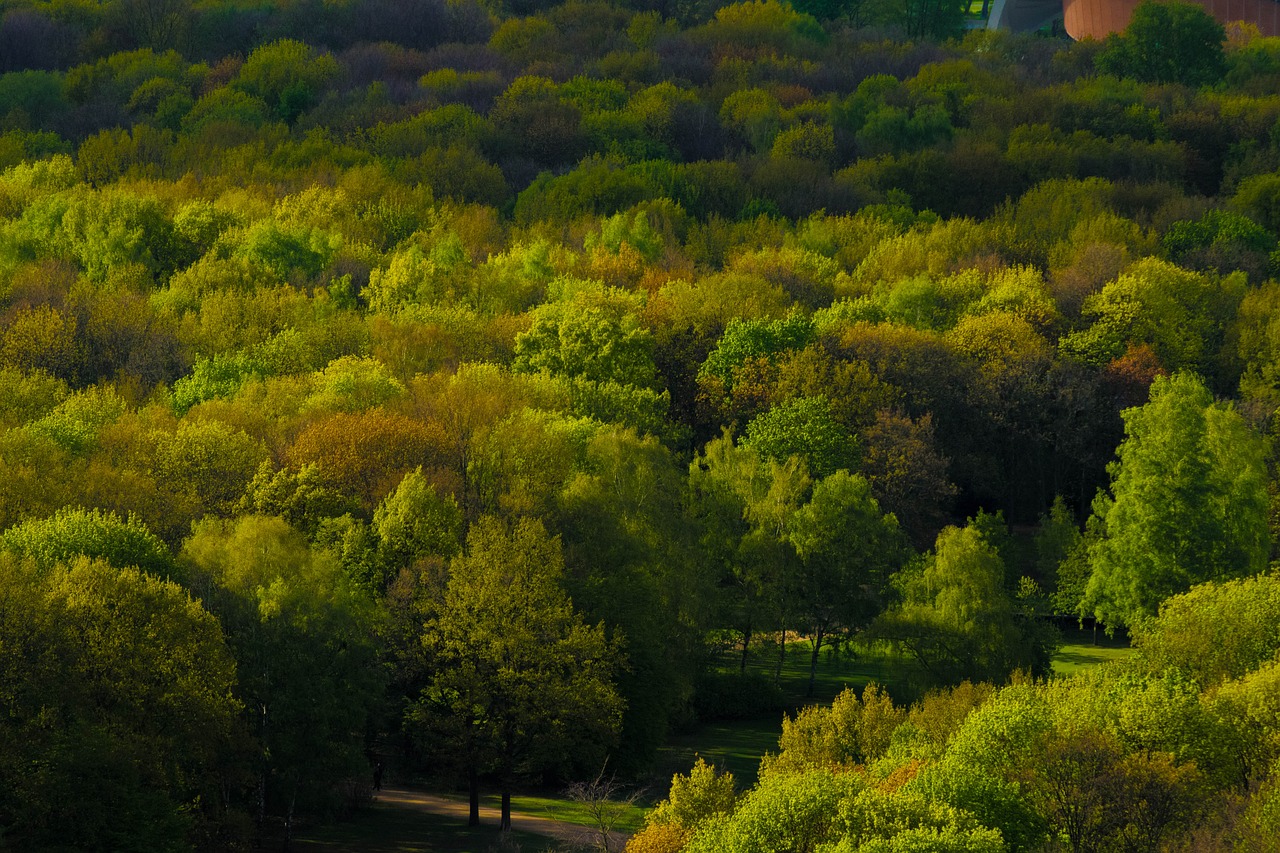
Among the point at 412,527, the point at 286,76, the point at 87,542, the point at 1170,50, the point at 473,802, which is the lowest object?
the point at 473,802

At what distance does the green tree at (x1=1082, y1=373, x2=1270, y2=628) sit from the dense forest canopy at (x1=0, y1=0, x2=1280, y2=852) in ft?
0.74

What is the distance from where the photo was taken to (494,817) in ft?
223

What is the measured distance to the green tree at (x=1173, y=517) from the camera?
81.9 meters

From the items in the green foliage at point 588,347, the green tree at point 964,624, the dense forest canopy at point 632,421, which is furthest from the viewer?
the green foliage at point 588,347

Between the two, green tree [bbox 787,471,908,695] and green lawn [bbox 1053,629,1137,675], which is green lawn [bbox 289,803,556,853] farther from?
green lawn [bbox 1053,629,1137,675]

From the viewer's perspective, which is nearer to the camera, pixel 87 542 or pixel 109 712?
pixel 109 712

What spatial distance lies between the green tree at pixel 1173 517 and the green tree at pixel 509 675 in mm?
22972

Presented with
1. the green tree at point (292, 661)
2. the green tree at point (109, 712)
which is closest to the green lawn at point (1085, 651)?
the green tree at point (292, 661)

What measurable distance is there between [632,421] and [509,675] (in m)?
28.8

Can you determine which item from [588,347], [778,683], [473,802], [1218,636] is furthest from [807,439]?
[473,802]

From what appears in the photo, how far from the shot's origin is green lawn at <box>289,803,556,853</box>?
63094 millimetres

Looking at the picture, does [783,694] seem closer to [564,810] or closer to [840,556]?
[840,556]

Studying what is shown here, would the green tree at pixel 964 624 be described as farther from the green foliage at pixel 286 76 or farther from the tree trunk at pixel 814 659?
the green foliage at pixel 286 76

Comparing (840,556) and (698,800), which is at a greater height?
(840,556)
